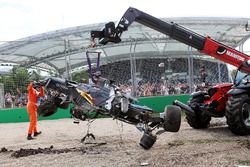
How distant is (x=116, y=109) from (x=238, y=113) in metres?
2.91

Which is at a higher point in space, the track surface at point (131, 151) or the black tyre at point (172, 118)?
the black tyre at point (172, 118)

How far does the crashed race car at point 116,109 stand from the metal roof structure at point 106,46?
6.48m

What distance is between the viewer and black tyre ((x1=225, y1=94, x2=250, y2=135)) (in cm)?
918

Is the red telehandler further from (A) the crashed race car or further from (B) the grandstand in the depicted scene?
(B) the grandstand

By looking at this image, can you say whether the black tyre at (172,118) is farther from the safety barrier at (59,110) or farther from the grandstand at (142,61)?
the safety barrier at (59,110)

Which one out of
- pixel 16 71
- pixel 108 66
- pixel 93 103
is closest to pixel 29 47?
pixel 16 71

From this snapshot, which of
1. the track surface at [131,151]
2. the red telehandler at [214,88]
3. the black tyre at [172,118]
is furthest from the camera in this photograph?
the red telehandler at [214,88]

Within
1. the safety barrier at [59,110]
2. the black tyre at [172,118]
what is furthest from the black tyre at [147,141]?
the safety barrier at [59,110]

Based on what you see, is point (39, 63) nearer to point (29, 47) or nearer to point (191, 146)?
point (29, 47)

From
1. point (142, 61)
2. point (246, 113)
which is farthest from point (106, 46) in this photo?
point (246, 113)

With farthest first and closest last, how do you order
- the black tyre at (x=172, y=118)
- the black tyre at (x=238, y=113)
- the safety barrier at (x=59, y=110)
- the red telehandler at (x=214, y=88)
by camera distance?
1. the safety barrier at (x=59, y=110)
2. the black tyre at (x=238, y=113)
3. the red telehandler at (x=214, y=88)
4. the black tyre at (x=172, y=118)

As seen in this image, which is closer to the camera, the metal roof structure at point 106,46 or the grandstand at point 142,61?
the grandstand at point 142,61

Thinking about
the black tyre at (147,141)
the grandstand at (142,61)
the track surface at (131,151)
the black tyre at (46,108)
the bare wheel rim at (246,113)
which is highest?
the grandstand at (142,61)

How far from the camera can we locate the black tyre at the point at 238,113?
9.18 m
